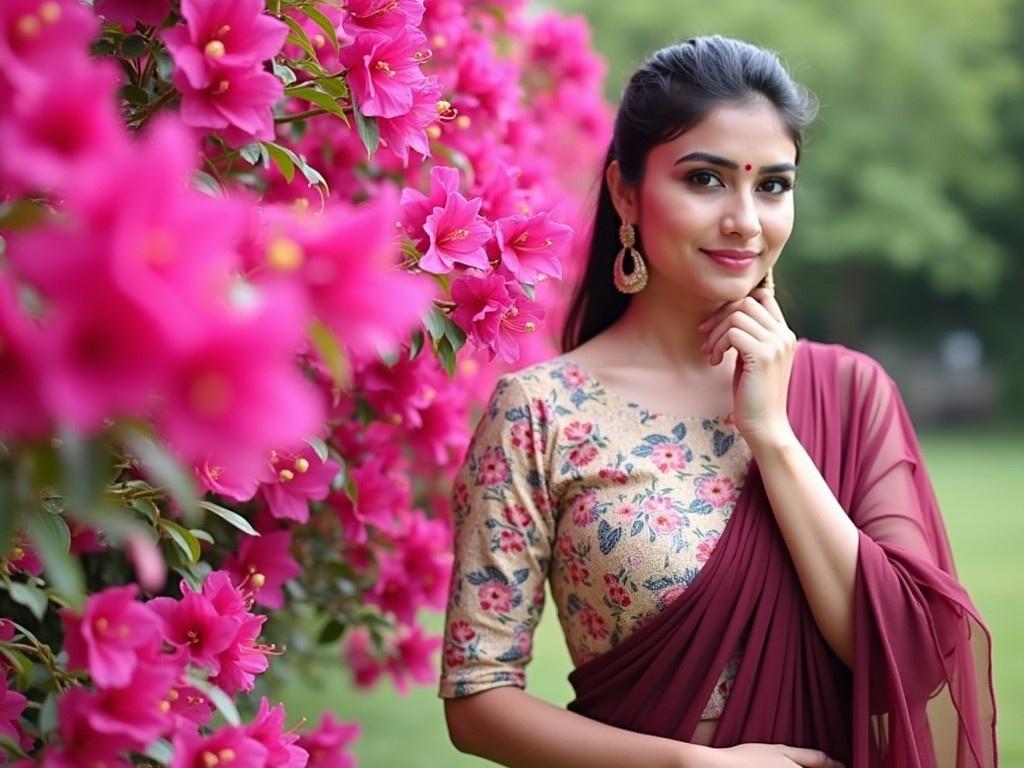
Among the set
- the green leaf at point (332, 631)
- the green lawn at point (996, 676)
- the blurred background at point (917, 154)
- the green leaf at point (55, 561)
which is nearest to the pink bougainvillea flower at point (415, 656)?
the green leaf at point (332, 631)

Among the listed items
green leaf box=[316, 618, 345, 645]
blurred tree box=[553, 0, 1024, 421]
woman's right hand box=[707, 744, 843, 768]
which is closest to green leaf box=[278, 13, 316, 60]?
woman's right hand box=[707, 744, 843, 768]

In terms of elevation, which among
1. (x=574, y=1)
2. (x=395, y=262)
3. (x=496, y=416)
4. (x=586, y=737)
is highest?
(x=574, y=1)

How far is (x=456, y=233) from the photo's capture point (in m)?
1.34

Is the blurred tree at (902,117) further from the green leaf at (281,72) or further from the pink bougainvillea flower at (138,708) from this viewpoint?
the pink bougainvillea flower at (138,708)

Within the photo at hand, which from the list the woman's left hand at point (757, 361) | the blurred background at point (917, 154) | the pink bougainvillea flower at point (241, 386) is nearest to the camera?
the pink bougainvillea flower at point (241, 386)

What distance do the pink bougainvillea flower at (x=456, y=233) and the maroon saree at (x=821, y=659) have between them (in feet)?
1.92

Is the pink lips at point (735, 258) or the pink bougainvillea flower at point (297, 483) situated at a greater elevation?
the pink lips at point (735, 258)

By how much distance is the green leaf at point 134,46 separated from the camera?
1239 millimetres

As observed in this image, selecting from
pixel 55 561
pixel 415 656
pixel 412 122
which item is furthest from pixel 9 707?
pixel 415 656

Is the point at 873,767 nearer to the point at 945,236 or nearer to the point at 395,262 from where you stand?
the point at 395,262

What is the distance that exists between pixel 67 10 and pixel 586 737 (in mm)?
1192

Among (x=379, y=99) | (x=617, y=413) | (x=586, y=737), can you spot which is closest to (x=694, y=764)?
(x=586, y=737)

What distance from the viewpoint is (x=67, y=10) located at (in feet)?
2.53

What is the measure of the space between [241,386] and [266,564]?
1096mm
